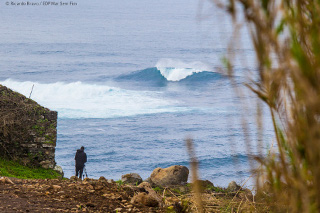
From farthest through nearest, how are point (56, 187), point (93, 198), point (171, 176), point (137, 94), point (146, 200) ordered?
point (137, 94)
point (171, 176)
point (56, 187)
point (93, 198)
point (146, 200)

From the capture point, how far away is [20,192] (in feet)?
17.8

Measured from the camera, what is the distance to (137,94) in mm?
41219

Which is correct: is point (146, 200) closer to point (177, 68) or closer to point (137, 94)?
point (137, 94)

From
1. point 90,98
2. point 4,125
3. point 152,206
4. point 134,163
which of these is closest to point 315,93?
point 152,206

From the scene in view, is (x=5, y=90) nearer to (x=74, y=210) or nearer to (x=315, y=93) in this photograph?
(x=74, y=210)

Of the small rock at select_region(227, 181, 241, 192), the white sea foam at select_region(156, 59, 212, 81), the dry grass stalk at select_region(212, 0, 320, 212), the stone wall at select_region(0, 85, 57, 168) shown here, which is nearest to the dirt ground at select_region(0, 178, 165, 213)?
the dry grass stalk at select_region(212, 0, 320, 212)

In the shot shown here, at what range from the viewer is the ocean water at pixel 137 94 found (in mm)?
21594

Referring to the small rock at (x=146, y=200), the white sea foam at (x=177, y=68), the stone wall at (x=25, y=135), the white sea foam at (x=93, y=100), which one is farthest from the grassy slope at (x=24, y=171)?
the white sea foam at (x=177, y=68)

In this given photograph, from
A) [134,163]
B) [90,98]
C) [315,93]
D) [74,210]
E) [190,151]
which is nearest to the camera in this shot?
[315,93]

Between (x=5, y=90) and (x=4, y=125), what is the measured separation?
124 centimetres

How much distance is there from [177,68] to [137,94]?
487 inches

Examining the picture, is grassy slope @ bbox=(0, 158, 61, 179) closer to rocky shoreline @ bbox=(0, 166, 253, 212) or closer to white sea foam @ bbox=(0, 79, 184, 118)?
rocky shoreline @ bbox=(0, 166, 253, 212)

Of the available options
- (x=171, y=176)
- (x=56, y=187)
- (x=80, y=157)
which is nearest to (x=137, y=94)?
(x=80, y=157)

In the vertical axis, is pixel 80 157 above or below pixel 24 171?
above
